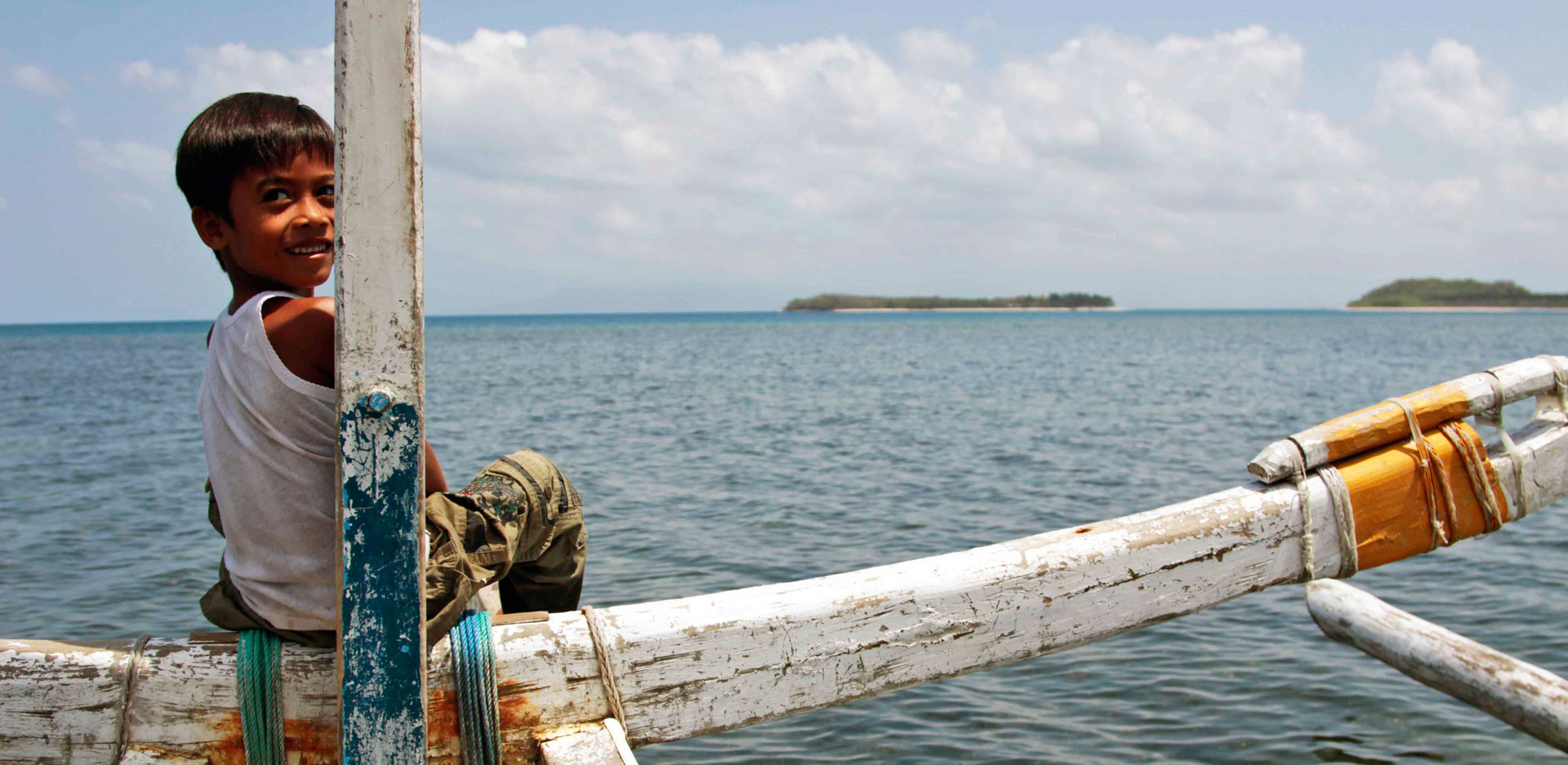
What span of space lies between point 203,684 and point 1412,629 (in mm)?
4656

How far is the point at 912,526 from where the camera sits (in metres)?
9.29

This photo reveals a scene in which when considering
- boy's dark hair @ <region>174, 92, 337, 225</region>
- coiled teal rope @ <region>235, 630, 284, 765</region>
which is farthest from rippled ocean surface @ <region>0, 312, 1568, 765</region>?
boy's dark hair @ <region>174, 92, 337, 225</region>

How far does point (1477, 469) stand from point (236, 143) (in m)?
3.38

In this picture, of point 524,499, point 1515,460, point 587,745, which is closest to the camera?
point 587,745

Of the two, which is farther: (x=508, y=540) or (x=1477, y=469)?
(x=1477, y=469)

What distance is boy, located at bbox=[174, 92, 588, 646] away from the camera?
2.08 meters

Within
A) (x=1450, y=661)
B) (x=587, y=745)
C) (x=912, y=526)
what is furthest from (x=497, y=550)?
(x=912, y=526)

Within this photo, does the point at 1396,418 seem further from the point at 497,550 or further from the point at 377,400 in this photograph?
the point at 377,400

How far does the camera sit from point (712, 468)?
12.8m

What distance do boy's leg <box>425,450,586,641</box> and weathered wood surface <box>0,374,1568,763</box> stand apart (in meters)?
0.13

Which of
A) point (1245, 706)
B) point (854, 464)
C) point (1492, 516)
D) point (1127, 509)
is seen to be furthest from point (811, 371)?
point (1492, 516)

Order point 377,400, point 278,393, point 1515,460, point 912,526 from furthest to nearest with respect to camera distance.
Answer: point 912,526 → point 1515,460 → point 278,393 → point 377,400

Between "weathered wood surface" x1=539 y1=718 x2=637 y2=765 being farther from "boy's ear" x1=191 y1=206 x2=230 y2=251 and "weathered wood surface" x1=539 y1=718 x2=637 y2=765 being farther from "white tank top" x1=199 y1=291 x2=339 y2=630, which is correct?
"boy's ear" x1=191 y1=206 x2=230 y2=251

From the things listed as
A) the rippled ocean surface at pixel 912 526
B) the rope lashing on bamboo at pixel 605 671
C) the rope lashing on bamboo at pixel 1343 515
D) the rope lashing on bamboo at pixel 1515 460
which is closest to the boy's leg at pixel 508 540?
the rope lashing on bamboo at pixel 605 671
